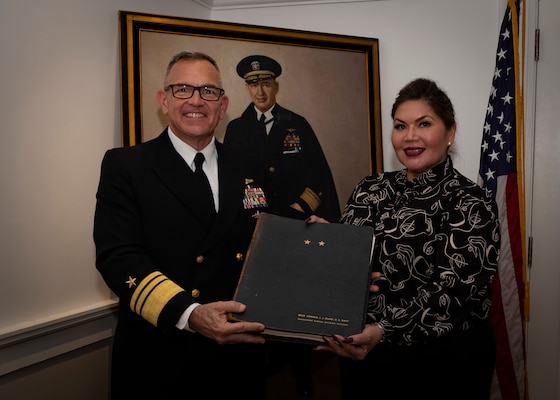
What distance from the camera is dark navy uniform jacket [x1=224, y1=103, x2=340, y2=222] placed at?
3076 mm

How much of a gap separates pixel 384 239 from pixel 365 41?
1832mm

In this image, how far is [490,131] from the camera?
292cm

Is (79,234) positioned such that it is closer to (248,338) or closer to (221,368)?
(221,368)

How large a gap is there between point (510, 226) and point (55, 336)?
2471 mm

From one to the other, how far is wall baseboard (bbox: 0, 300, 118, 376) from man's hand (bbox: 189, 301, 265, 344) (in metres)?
1.09

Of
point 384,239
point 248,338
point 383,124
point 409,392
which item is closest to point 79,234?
point 248,338

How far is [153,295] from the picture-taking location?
1736 mm

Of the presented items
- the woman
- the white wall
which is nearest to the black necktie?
the woman

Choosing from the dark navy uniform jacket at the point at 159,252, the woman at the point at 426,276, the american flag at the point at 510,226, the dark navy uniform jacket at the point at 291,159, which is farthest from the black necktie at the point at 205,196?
the american flag at the point at 510,226

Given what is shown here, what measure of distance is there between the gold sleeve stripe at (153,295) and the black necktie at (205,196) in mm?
288

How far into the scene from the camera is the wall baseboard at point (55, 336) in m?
2.32

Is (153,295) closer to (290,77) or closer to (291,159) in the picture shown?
(291,159)

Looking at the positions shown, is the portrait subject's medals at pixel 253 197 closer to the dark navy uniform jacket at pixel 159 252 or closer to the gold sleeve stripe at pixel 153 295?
the dark navy uniform jacket at pixel 159 252

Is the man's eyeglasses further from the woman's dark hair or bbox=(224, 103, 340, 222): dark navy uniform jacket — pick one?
bbox=(224, 103, 340, 222): dark navy uniform jacket
